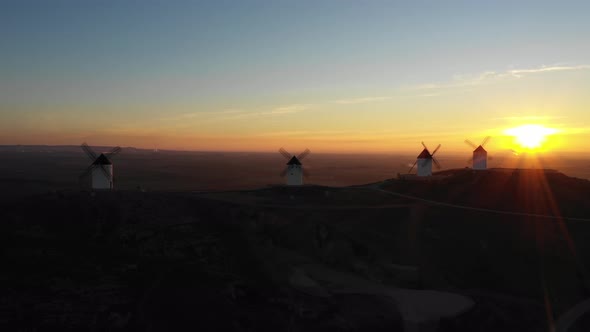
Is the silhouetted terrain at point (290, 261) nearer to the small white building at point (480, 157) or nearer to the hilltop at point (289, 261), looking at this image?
A: the hilltop at point (289, 261)

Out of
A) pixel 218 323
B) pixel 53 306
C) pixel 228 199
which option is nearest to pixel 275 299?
pixel 218 323

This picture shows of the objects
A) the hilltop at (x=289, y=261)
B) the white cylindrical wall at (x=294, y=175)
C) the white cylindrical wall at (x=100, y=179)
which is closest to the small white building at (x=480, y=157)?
the hilltop at (x=289, y=261)

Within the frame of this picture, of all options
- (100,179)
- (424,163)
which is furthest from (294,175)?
(100,179)

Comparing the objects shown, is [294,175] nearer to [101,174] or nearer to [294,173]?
[294,173]

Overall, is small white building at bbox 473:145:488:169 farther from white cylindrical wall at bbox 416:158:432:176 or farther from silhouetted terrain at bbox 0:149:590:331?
silhouetted terrain at bbox 0:149:590:331

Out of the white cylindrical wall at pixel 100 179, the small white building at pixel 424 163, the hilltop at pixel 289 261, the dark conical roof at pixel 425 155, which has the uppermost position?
the dark conical roof at pixel 425 155
